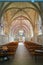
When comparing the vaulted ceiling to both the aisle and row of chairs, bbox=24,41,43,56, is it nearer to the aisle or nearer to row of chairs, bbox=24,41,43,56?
row of chairs, bbox=24,41,43,56

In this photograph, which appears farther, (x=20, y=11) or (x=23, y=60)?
(x=20, y=11)

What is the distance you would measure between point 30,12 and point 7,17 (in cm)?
563

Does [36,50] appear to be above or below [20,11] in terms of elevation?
below

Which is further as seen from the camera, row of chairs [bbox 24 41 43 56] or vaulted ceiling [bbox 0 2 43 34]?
vaulted ceiling [bbox 0 2 43 34]

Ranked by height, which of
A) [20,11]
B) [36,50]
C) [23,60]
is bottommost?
[23,60]

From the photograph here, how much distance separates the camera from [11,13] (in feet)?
110

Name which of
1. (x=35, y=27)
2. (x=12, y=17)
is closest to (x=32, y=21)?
(x=35, y=27)

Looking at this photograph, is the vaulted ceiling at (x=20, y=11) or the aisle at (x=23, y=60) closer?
the aisle at (x=23, y=60)

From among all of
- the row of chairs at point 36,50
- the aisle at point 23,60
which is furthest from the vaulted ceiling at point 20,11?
the aisle at point 23,60

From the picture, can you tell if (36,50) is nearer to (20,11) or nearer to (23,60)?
(23,60)

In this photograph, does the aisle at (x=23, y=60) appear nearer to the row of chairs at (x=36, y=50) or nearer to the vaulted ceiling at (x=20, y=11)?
the row of chairs at (x=36, y=50)

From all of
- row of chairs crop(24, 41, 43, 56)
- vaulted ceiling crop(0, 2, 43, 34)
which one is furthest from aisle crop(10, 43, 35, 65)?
vaulted ceiling crop(0, 2, 43, 34)

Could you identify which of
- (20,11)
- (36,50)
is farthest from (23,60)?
(20,11)

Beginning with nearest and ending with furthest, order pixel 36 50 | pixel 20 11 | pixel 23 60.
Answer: pixel 23 60
pixel 36 50
pixel 20 11
